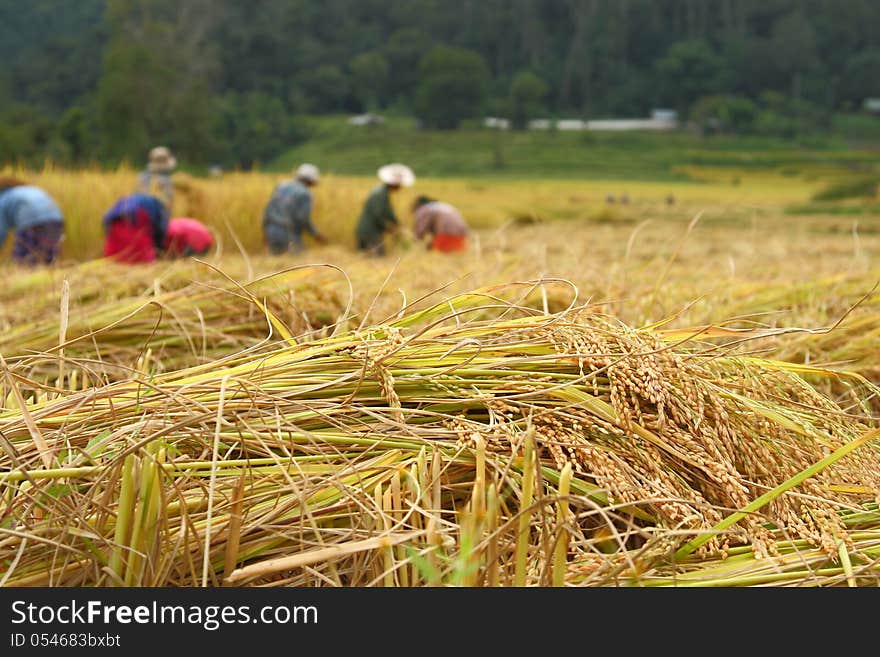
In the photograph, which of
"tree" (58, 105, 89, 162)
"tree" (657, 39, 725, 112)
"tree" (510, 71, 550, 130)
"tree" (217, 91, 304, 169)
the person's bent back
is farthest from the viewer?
"tree" (657, 39, 725, 112)

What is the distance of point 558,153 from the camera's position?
167ft

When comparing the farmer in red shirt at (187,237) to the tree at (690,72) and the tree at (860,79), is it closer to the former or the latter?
the tree at (690,72)

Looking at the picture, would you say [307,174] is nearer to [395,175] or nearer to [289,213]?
[289,213]

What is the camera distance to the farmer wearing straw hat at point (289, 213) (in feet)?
29.3

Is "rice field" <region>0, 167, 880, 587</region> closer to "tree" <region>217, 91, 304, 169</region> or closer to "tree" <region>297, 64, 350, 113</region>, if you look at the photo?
"tree" <region>217, 91, 304, 169</region>

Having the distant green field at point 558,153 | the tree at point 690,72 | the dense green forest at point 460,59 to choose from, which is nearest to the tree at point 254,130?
the dense green forest at point 460,59

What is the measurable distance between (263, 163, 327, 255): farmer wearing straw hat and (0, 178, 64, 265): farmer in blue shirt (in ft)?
8.30

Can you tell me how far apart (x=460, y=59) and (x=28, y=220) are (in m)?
57.4

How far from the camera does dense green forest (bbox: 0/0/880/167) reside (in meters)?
58.5

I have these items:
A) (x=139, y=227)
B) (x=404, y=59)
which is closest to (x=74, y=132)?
(x=139, y=227)

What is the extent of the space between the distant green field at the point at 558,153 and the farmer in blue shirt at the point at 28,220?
3675cm

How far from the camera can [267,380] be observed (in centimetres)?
180

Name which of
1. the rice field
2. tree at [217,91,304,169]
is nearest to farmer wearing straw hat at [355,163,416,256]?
the rice field

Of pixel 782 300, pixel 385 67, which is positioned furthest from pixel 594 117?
pixel 782 300
